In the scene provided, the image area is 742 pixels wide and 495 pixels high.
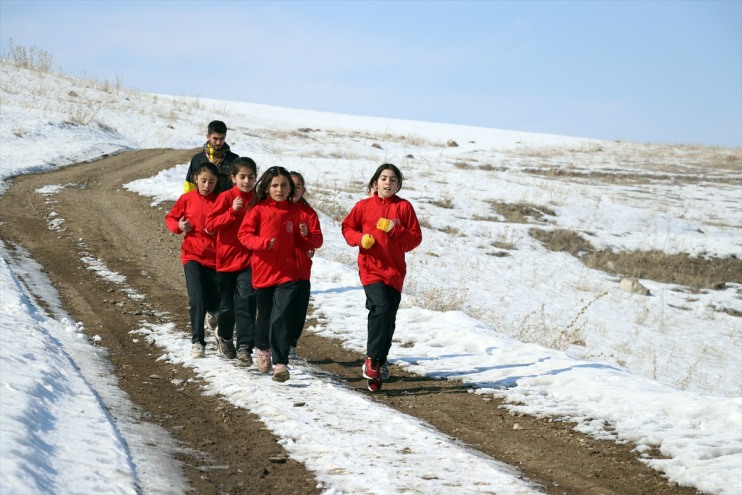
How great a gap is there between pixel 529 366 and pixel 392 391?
1609 millimetres

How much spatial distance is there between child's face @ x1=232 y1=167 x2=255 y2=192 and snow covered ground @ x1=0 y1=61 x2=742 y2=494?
1.73 metres

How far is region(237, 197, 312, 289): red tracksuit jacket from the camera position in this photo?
Answer: 675cm

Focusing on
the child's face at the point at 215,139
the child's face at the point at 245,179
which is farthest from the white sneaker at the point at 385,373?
the child's face at the point at 215,139

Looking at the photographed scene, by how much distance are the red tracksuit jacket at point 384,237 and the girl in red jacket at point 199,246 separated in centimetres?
146

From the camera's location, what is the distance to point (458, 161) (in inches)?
1378

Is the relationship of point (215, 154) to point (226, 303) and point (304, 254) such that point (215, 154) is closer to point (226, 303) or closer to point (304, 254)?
point (226, 303)

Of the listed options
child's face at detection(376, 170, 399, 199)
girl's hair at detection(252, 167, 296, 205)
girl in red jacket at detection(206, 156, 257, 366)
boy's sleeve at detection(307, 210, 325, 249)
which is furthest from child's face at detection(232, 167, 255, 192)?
child's face at detection(376, 170, 399, 199)

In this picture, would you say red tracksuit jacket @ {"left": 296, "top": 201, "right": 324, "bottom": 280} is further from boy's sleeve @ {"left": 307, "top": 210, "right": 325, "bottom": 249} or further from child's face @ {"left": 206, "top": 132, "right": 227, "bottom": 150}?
child's face @ {"left": 206, "top": 132, "right": 227, "bottom": 150}

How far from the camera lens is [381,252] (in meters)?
6.91

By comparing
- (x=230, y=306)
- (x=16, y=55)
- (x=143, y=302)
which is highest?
(x=16, y=55)

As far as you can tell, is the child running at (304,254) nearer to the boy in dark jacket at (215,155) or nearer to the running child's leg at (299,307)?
the running child's leg at (299,307)

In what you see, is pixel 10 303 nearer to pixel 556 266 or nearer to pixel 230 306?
pixel 230 306

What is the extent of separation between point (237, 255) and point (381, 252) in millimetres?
1436

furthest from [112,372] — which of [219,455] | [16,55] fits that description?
[16,55]
